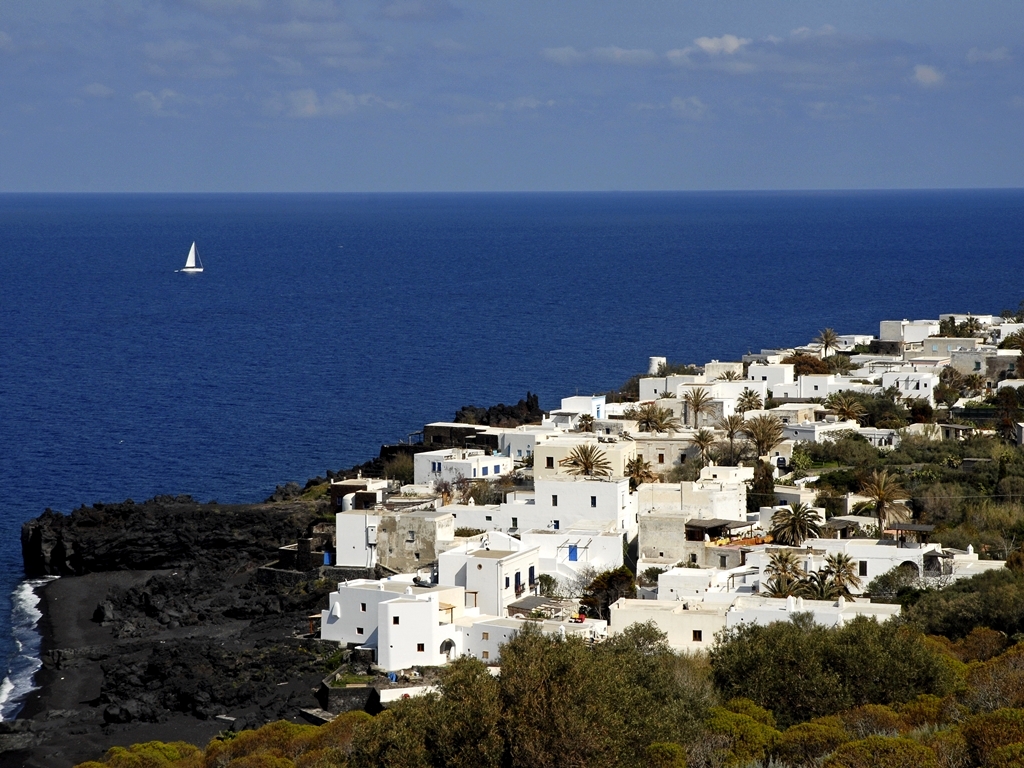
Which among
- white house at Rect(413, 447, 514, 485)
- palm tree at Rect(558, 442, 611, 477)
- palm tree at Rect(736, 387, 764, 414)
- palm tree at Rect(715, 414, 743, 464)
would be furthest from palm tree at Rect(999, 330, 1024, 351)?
palm tree at Rect(558, 442, 611, 477)

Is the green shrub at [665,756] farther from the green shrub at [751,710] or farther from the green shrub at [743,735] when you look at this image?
the green shrub at [751,710]

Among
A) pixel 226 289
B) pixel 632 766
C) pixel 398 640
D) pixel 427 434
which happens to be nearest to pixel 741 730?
pixel 632 766

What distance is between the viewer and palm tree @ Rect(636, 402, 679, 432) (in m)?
52.9

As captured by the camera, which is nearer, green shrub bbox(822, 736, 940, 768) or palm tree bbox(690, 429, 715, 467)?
green shrub bbox(822, 736, 940, 768)

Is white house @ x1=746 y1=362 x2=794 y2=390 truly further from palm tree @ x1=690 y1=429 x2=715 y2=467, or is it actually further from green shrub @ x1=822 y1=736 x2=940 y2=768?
green shrub @ x1=822 y1=736 x2=940 y2=768

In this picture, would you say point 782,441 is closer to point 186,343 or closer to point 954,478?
point 954,478

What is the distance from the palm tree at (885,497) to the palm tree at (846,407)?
11325 millimetres

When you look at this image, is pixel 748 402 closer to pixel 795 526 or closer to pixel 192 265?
pixel 795 526

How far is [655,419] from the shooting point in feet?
175

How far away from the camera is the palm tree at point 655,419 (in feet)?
174

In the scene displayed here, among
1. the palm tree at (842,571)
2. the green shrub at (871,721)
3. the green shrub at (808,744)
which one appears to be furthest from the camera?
the palm tree at (842,571)

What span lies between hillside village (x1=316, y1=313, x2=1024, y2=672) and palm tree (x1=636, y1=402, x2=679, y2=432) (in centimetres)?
10

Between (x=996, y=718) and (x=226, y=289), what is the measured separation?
14448cm

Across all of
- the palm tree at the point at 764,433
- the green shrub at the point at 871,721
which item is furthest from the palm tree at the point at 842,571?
the palm tree at the point at 764,433
